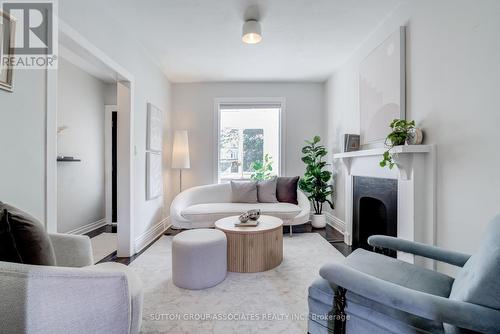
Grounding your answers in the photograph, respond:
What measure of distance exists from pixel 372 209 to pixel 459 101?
1.60 metres

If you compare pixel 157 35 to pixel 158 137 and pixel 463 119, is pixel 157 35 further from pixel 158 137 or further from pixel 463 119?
pixel 463 119

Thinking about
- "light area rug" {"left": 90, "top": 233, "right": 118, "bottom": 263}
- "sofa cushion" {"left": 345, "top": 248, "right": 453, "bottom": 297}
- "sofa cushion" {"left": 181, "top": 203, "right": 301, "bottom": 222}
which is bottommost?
"light area rug" {"left": 90, "top": 233, "right": 118, "bottom": 263}

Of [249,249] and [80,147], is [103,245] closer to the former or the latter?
[80,147]

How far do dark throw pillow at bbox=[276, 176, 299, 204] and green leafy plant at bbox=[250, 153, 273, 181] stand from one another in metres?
0.43

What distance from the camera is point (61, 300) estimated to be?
0.91 metres

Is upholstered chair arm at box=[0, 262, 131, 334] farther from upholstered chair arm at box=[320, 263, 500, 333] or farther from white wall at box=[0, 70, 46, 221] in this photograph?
upholstered chair arm at box=[320, 263, 500, 333]

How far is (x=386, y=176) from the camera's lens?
91.1 inches

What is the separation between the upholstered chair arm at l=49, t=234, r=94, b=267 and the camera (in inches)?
56.9

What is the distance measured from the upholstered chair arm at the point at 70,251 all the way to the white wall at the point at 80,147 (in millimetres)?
2265

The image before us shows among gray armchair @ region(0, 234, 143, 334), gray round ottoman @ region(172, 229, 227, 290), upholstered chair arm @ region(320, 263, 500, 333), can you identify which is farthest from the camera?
gray round ottoman @ region(172, 229, 227, 290)

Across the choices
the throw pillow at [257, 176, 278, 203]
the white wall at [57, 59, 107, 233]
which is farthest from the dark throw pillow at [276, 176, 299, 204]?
the white wall at [57, 59, 107, 233]

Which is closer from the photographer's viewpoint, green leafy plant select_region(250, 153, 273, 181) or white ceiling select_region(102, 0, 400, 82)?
white ceiling select_region(102, 0, 400, 82)

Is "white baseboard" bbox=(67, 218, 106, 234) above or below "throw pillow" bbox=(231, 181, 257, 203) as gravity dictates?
below

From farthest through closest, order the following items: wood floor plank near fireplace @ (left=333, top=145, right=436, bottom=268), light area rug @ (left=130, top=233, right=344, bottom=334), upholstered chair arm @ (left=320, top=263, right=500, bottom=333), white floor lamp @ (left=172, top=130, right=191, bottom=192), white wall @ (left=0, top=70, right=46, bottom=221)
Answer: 1. white floor lamp @ (left=172, top=130, right=191, bottom=192)
2. wood floor plank near fireplace @ (left=333, top=145, right=436, bottom=268)
3. light area rug @ (left=130, top=233, right=344, bottom=334)
4. white wall @ (left=0, top=70, right=46, bottom=221)
5. upholstered chair arm @ (left=320, top=263, right=500, bottom=333)
